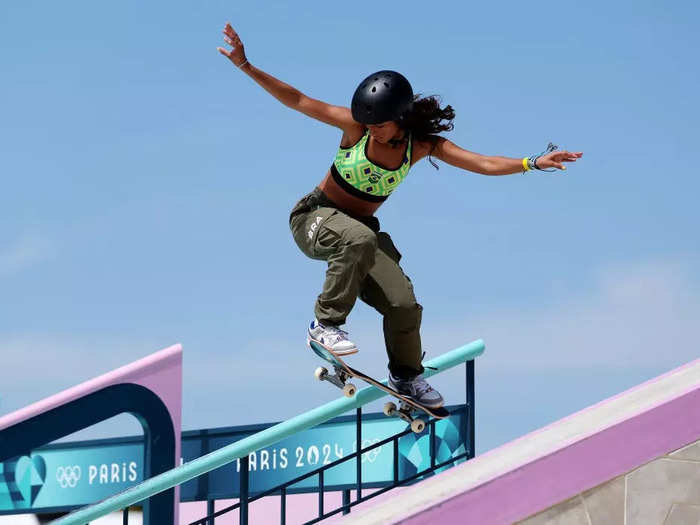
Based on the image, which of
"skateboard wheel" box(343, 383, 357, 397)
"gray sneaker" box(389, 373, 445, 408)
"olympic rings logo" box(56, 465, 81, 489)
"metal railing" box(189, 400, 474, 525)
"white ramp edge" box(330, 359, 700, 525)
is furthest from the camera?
"olympic rings logo" box(56, 465, 81, 489)

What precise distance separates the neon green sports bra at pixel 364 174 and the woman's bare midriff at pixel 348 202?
0.03 metres

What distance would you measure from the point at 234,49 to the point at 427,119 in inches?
49.0

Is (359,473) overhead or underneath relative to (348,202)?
underneath

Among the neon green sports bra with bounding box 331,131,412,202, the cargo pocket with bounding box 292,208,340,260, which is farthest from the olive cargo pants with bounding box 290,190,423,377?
the neon green sports bra with bounding box 331,131,412,202

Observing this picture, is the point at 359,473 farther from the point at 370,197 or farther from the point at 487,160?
the point at 487,160

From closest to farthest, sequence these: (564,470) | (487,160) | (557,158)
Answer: (564,470)
(557,158)
(487,160)

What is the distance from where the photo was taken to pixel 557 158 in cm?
557

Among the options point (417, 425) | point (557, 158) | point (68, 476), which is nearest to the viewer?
point (557, 158)

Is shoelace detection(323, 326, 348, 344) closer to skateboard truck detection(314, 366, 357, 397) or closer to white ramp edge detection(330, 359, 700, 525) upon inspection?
skateboard truck detection(314, 366, 357, 397)

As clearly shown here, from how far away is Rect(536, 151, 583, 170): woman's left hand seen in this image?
5523 millimetres

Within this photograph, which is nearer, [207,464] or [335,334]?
[207,464]

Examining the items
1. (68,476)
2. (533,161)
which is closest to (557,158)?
(533,161)

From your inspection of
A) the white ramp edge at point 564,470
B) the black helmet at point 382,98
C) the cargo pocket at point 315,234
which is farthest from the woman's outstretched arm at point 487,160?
the white ramp edge at point 564,470

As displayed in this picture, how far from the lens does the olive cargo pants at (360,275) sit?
19.4ft
